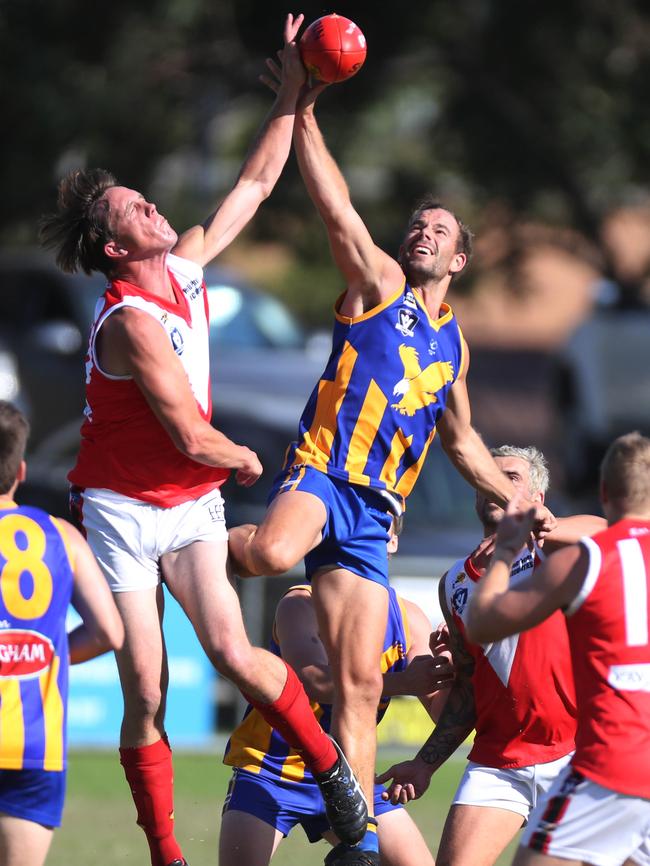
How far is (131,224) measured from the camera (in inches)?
227

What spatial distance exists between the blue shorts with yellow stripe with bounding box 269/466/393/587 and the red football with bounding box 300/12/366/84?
5.02 ft

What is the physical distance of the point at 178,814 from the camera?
888cm

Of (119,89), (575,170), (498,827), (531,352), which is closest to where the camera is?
(498,827)

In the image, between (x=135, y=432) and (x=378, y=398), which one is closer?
(x=135, y=432)

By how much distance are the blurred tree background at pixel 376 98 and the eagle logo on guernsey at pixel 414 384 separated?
12.4 meters

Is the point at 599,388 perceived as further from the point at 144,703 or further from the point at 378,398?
the point at 144,703

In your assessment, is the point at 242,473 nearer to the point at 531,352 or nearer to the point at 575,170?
the point at 575,170

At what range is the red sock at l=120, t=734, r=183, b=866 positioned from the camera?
5703mm

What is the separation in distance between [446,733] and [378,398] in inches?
50.7

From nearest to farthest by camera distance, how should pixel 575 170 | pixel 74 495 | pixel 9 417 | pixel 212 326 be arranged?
pixel 9 417 → pixel 74 495 → pixel 212 326 → pixel 575 170

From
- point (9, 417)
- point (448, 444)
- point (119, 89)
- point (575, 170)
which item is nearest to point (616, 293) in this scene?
point (575, 170)

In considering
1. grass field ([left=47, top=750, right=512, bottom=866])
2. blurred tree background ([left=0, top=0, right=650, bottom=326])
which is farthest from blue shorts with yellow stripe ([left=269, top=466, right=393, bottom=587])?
blurred tree background ([left=0, top=0, right=650, bottom=326])

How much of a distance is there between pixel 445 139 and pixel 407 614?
15560 millimetres

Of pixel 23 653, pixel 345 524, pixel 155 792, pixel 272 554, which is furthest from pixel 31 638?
pixel 345 524
